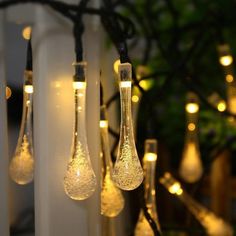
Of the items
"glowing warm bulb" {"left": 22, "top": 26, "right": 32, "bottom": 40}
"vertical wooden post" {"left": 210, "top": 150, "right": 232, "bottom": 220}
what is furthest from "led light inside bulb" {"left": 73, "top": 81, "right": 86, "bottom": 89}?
"vertical wooden post" {"left": 210, "top": 150, "right": 232, "bottom": 220}

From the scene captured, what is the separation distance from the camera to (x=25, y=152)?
16.9 inches

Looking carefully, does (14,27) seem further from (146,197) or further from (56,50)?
(146,197)

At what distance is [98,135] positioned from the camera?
0.42 m

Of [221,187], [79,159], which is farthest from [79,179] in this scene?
[221,187]

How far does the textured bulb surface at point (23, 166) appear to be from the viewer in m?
0.42

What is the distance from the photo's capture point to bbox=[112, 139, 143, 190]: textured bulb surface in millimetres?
358

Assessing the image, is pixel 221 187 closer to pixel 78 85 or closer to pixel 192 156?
pixel 192 156

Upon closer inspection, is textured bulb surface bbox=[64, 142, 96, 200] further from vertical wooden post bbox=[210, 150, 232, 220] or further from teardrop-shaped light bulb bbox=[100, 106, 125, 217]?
vertical wooden post bbox=[210, 150, 232, 220]

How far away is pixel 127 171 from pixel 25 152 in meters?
0.13

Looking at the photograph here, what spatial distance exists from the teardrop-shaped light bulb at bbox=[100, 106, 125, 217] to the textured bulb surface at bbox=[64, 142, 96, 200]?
0.09 metres

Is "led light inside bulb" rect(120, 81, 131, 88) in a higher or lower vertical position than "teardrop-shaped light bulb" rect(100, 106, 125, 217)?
higher

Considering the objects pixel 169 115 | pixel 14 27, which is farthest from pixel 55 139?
pixel 169 115

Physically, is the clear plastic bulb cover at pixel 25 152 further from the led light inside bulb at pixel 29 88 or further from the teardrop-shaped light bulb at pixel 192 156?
the teardrop-shaped light bulb at pixel 192 156

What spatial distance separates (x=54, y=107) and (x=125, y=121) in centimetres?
8
